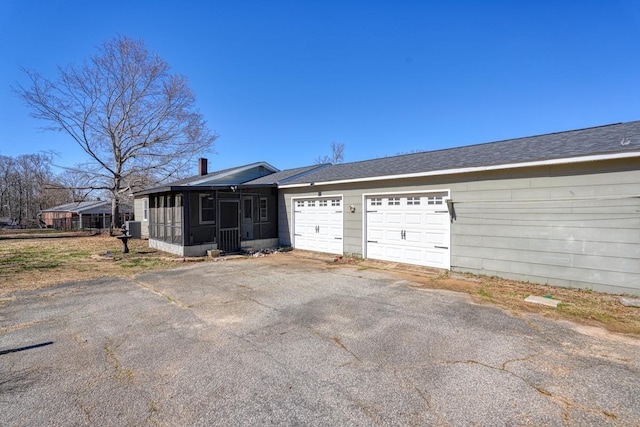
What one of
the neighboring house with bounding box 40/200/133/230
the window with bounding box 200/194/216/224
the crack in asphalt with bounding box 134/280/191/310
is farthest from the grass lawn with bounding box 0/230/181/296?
the neighboring house with bounding box 40/200/133/230

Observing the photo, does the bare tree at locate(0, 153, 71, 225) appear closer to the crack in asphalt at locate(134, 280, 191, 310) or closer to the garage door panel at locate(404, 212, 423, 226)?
the crack in asphalt at locate(134, 280, 191, 310)

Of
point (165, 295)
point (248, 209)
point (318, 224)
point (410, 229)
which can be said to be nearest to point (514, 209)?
point (410, 229)

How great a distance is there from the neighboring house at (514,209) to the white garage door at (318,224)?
14 cm

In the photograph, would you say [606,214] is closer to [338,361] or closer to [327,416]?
[338,361]

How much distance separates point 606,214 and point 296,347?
256 inches

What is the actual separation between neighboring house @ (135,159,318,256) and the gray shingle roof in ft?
12.0

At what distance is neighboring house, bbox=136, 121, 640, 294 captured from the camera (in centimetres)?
598

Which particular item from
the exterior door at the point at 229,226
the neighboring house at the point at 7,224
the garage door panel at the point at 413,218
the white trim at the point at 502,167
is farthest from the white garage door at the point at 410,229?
the neighboring house at the point at 7,224

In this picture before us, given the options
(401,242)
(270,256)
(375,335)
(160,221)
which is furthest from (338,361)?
(160,221)

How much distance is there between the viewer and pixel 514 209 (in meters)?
7.19

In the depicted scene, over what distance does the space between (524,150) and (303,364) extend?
761 centimetres

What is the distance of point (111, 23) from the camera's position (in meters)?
18.2

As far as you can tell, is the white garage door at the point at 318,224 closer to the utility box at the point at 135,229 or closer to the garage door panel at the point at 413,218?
the garage door panel at the point at 413,218

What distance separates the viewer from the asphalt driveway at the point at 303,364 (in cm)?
254
